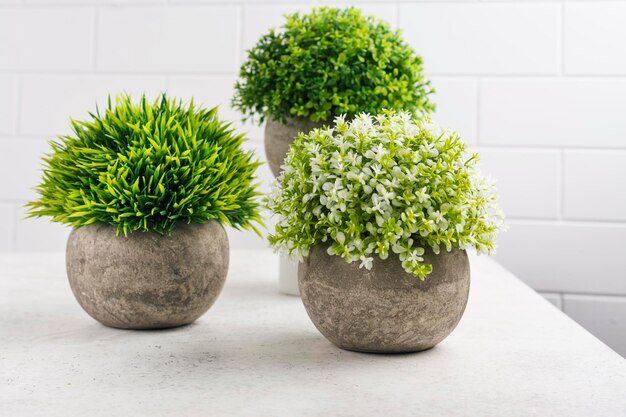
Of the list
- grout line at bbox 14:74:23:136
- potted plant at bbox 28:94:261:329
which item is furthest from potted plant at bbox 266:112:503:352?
grout line at bbox 14:74:23:136

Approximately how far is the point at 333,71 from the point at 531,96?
104cm

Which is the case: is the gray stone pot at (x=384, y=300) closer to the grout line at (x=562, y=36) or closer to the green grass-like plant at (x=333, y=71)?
the green grass-like plant at (x=333, y=71)

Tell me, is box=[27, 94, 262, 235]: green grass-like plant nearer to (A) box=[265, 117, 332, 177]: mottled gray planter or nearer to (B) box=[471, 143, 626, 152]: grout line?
(A) box=[265, 117, 332, 177]: mottled gray planter

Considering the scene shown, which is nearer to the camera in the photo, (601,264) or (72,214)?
(72,214)

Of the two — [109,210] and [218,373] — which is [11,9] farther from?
[218,373]

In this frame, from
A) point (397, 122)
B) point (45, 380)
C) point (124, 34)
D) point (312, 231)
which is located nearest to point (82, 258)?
point (45, 380)

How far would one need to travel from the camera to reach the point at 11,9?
2059 millimetres

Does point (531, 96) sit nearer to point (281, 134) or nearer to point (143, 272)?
point (281, 134)

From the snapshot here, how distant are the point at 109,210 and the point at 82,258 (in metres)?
0.09

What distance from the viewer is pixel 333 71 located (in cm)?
105

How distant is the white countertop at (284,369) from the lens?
1.96 ft

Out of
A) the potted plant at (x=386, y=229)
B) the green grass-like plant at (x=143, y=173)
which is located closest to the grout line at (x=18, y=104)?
the green grass-like plant at (x=143, y=173)

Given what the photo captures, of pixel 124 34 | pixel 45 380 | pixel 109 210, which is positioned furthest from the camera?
pixel 124 34

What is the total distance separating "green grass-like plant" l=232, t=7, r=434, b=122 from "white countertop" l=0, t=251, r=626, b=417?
33cm
